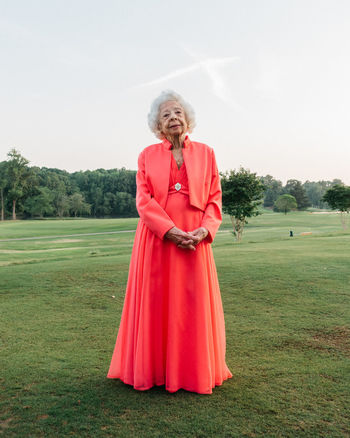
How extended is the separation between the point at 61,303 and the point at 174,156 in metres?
3.61

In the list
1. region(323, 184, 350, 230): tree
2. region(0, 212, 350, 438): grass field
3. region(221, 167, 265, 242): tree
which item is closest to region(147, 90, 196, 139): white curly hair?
region(0, 212, 350, 438): grass field

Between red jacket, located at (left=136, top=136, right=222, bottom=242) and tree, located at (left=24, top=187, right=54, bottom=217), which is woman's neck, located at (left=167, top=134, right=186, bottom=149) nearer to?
red jacket, located at (left=136, top=136, right=222, bottom=242)

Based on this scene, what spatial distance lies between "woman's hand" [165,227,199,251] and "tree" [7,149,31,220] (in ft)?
219

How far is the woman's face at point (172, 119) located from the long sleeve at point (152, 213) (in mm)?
513

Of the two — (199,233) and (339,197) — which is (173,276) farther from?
(339,197)

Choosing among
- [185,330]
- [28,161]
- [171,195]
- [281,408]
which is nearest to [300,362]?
[281,408]

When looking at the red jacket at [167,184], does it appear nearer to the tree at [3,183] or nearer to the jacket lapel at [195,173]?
the jacket lapel at [195,173]

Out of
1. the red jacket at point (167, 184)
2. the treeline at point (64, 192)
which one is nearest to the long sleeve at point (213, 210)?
the red jacket at point (167, 184)

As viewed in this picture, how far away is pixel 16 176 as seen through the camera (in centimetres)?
6575

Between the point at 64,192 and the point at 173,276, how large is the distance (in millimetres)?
74330

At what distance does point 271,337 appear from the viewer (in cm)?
419

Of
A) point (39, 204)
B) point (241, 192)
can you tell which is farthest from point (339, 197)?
point (39, 204)

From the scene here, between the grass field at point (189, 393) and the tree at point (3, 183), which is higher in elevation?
the tree at point (3, 183)

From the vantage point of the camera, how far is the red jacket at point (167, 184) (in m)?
3.12
